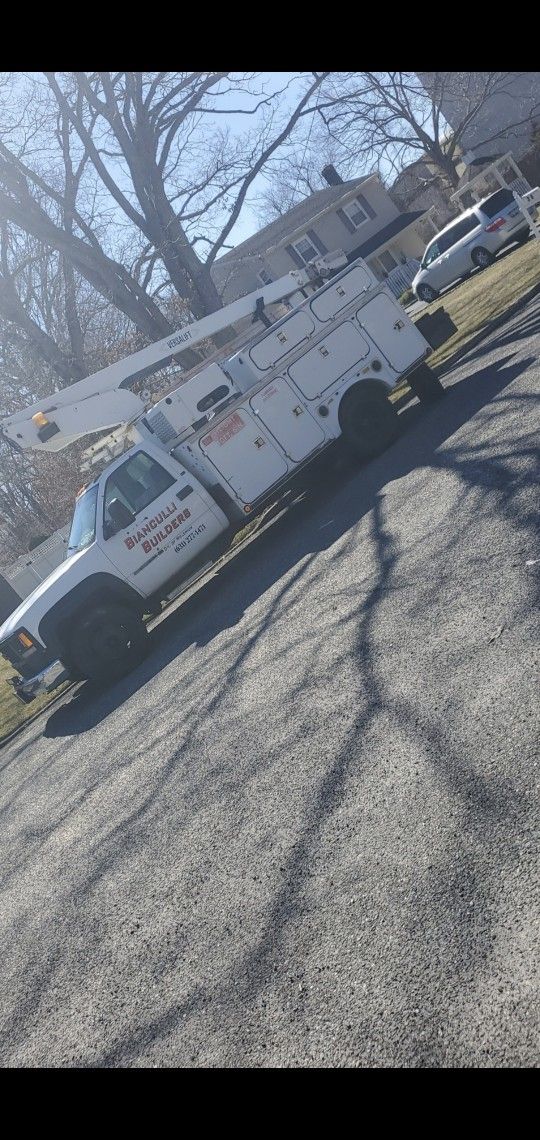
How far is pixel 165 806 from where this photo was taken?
658 centimetres

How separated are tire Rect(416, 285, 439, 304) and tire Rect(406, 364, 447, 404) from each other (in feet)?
60.8

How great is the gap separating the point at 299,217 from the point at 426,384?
43919mm

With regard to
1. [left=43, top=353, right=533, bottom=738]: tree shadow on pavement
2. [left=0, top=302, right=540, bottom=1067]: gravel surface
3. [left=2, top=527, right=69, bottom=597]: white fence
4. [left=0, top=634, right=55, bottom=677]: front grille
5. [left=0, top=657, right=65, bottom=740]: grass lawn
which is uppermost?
[left=2, top=527, right=69, bottom=597]: white fence

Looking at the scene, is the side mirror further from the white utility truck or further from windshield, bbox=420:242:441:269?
windshield, bbox=420:242:441:269

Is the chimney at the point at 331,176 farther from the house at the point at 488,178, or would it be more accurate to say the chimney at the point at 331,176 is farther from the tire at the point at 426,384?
the tire at the point at 426,384

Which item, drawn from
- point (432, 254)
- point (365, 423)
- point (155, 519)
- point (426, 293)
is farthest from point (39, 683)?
point (432, 254)

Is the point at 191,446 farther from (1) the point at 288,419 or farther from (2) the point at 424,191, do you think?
(2) the point at 424,191

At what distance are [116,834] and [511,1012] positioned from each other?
13.4 feet

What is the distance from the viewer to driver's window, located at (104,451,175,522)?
11.6 metres

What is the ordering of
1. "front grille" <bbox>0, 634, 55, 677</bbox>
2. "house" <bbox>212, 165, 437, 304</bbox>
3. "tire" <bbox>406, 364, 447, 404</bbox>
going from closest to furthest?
"front grille" <bbox>0, 634, 55, 677</bbox>
"tire" <bbox>406, 364, 447, 404</bbox>
"house" <bbox>212, 165, 437, 304</bbox>

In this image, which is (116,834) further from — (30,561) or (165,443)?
(30,561)

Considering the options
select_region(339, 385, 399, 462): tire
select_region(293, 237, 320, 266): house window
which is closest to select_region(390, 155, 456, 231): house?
select_region(293, 237, 320, 266): house window

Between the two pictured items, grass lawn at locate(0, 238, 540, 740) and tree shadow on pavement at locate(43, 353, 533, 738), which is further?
grass lawn at locate(0, 238, 540, 740)

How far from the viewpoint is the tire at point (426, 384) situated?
41.7ft
